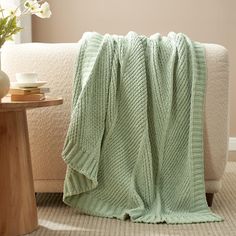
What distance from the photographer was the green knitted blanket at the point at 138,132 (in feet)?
7.23

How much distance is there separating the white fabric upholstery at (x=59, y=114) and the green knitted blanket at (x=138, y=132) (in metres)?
0.06

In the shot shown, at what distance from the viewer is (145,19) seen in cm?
388

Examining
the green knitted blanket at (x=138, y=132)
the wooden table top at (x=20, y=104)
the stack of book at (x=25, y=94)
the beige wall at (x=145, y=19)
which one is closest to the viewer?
the wooden table top at (x=20, y=104)

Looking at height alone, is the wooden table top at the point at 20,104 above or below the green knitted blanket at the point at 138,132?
above

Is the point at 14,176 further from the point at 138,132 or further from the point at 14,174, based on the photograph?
the point at 138,132

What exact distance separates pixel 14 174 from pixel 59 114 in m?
0.42

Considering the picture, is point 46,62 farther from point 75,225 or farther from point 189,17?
point 189,17

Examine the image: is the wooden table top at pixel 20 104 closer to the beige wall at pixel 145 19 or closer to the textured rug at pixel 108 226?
the textured rug at pixel 108 226

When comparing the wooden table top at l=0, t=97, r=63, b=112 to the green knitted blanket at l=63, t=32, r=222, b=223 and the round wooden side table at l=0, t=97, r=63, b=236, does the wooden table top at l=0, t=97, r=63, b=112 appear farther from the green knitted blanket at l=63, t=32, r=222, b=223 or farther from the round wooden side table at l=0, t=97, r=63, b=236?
the green knitted blanket at l=63, t=32, r=222, b=223

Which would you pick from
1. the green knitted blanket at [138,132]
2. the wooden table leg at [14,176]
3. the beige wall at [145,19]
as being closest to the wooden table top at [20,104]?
the wooden table leg at [14,176]

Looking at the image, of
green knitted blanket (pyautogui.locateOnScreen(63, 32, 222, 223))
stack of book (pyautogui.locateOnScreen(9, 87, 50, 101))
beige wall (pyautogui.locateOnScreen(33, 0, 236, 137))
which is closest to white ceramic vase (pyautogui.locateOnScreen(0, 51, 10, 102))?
stack of book (pyautogui.locateOnScreen(9, 87, 50, 101))

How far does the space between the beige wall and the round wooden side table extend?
1966mm

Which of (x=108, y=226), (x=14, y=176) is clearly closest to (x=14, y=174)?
(x=14, y=176)

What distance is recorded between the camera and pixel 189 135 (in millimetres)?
2240
